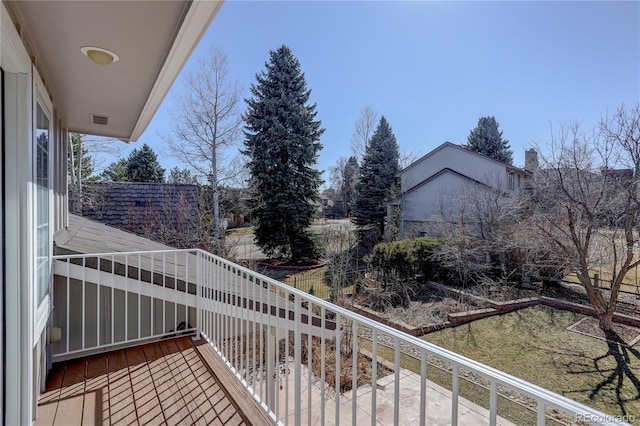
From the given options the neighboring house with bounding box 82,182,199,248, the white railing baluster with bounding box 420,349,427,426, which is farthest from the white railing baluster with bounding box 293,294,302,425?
the neighboring house with bounding box 82,182,199,248

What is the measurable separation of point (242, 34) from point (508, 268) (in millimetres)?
9388

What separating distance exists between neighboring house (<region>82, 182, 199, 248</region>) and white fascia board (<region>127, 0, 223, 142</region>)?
7229 mm

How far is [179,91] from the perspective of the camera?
10.4 m

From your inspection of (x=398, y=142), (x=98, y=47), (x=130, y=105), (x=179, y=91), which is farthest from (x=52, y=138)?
(x=398, y=142)

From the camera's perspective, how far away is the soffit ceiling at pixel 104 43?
1513mm

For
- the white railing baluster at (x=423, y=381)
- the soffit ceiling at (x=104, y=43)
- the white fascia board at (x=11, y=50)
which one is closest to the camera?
the white railing baluster at (x=423, y=381)

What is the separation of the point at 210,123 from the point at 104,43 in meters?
9.23

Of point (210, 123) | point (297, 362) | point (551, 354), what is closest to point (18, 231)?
point (297, 362)

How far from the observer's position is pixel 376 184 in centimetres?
1731

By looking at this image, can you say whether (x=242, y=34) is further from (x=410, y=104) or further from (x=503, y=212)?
(x=410, y=104)

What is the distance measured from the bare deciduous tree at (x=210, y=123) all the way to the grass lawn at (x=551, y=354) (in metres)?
7.70

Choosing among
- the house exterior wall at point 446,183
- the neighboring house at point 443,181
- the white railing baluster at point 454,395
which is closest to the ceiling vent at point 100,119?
the white railing baluster at point 454,395

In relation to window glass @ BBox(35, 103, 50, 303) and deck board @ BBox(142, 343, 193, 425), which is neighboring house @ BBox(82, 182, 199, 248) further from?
window glass @ BBox(35, 103, 50, 303)

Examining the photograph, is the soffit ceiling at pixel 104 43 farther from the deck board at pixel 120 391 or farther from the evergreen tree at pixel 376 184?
the evergreen tree at pixel 376 184
